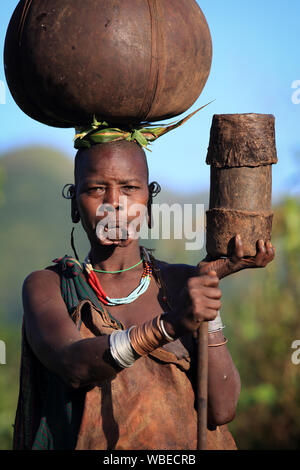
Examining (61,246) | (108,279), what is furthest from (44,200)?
(108,279)

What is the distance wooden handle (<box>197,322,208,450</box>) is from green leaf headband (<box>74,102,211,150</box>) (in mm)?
1192

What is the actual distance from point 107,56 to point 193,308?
1386 mm

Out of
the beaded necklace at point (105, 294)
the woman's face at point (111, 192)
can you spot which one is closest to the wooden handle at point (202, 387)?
the beaded necklace at point (105, 294)

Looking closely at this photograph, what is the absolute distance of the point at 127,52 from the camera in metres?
3.37

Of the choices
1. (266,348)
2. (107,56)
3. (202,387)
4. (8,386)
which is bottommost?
(8,386)

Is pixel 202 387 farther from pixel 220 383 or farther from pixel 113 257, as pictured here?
pixel 113 257

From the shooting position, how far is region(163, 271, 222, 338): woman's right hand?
3037 millimetres

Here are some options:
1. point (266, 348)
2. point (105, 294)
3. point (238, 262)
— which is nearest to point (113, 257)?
point (105, 294)

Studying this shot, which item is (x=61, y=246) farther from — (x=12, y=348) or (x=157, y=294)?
(x=157, y=294)

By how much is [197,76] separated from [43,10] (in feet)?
3.01

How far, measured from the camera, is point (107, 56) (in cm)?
335

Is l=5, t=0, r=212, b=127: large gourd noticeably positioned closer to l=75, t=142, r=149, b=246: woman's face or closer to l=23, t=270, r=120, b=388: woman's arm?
l=75, t=142, r=149, b=246: woman's face

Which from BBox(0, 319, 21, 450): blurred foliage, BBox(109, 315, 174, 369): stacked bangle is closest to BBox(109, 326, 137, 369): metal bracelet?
BBox(109, 315, 174, 369): stacked bangle
